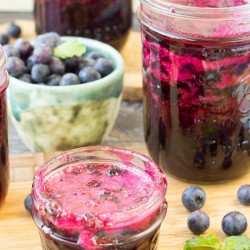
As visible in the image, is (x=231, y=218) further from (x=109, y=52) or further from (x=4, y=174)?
(x=109, y=52)

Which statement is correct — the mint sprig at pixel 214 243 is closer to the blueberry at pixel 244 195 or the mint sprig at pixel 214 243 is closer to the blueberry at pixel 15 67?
the blueberry at pixel 244 195

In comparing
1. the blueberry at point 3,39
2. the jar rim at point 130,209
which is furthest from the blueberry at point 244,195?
the blueberry at point 3,39

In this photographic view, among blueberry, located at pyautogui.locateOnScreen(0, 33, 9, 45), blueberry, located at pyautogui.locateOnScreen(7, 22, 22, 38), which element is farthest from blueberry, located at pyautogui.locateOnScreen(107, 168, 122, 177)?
blueberry, located at pyautogui.locateOnScreen(7, 22, 22, 38)

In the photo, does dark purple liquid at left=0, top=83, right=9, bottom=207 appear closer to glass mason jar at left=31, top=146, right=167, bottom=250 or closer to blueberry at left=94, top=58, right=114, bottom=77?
glass mason jar at left=31, top=146, right=167, bottom=250

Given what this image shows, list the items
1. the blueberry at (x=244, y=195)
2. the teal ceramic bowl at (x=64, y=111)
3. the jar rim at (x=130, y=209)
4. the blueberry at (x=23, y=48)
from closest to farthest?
1. the jar rim at (x=130, y=209)
2. the blueberry at (x=244, y=195)
3. the teal ceramic bowl at (x=64, y=111)
4. the blueberry at (x=23, y=48)

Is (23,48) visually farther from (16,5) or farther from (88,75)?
(16,5)

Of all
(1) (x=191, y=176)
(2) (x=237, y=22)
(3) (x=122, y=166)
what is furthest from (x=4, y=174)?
(2) (x=237, y=22)

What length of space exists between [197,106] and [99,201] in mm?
349

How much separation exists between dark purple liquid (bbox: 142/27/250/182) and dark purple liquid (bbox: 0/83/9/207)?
29 cm

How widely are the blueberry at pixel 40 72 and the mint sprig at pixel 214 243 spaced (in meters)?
0.57

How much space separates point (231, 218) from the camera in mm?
1314

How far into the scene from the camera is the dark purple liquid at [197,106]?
1.33 m

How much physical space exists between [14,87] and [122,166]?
19.1 inches

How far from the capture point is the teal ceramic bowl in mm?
1593
